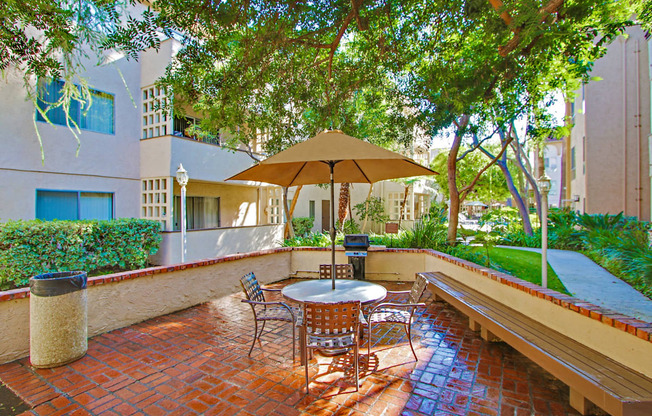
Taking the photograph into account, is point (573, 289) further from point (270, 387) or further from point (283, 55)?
point (283, 55)

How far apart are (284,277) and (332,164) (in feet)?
15.2

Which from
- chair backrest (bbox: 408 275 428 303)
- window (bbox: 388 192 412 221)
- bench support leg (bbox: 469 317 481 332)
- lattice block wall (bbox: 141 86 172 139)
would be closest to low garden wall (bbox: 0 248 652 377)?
bench support leg (bbox: 469 317 481 332)

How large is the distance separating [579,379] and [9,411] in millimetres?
5070

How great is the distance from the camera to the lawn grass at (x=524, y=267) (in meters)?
7.12

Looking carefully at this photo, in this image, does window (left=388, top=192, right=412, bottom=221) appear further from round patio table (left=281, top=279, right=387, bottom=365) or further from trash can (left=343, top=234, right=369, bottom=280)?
round patio table (left=281, top=279, right=387, bottom=365)

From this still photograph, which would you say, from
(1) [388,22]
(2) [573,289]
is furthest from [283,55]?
(2) [573,289]

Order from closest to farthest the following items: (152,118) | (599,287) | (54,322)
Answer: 1. (54,322)
2. (599,287)
3. (152,118)

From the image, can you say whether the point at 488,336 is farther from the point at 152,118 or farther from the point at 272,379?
the point at 152,118

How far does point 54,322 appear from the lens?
399 centimetres

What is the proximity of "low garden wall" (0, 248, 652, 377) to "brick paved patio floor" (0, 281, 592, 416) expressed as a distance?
0.42 meters

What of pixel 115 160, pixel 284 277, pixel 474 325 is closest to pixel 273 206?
pixel 115 160

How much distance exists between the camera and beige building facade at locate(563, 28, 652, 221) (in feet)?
40.5

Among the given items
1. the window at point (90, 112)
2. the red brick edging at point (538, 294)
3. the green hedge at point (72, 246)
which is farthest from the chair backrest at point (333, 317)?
the window at point (90, 112)

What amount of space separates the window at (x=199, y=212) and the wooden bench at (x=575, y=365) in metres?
10.6
